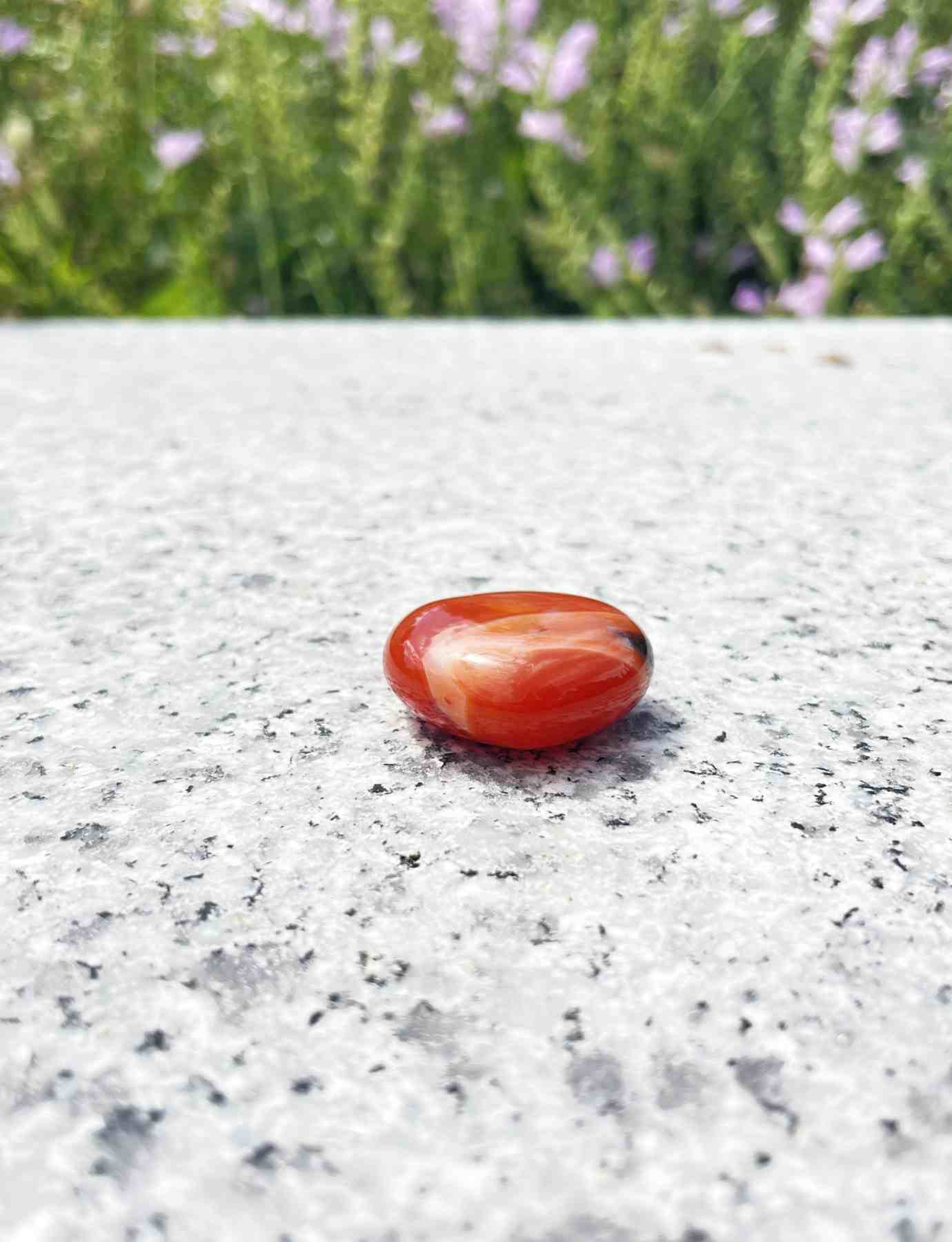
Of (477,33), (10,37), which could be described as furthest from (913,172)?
(10,37)

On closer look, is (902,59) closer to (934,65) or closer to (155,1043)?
(934,65)

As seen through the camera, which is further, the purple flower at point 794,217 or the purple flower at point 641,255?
the purple flower at point 641,255

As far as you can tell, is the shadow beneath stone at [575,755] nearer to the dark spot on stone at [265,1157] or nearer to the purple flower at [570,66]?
the dark spot on stone at [265,1157]

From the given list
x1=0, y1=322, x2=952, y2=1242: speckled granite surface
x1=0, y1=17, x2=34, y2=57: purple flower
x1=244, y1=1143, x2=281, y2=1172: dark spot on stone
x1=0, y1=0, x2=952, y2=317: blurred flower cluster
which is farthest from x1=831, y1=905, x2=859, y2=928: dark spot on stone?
x1=0, y1=17, x2=34, y2=57: purple flower

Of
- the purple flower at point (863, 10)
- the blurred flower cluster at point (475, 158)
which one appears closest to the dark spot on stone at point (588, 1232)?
the blurred flower cluster at point (475, 158)

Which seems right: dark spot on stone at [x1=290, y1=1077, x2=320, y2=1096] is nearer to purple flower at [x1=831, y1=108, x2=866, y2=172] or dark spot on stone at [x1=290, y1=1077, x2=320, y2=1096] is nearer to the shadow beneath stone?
the shadow beneath stone

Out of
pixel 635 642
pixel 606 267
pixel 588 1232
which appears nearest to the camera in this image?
pixel 588 1232

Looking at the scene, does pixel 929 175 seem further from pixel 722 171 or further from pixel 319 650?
pixel 319 650
